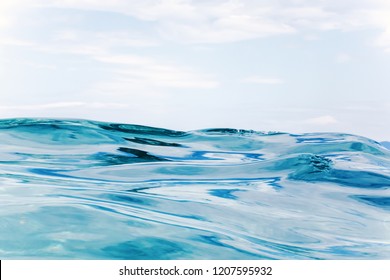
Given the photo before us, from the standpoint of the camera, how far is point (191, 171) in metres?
7.39

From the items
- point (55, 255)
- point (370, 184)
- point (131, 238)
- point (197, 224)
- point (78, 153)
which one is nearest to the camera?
point (55, 255)

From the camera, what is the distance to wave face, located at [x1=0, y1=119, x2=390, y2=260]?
3977mm

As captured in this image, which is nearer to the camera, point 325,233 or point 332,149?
point 325,233

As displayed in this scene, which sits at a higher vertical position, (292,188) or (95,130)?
(95,130)

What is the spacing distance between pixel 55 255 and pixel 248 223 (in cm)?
182

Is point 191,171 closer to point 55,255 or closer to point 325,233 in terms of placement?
point 325,233

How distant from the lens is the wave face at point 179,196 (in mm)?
3977

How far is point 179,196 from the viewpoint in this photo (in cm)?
560

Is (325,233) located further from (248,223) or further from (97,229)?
(97,229)

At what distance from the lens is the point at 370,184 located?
7.31 m

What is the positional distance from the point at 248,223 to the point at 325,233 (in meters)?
0.67

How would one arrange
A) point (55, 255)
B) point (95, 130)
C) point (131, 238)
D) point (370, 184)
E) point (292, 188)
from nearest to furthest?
point (55, 255) → point (131, 238) → point (292, 188) → point (370, 184) → point (95, 130)

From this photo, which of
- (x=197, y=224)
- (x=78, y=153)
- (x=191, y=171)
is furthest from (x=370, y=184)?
(x=78, y=153)
